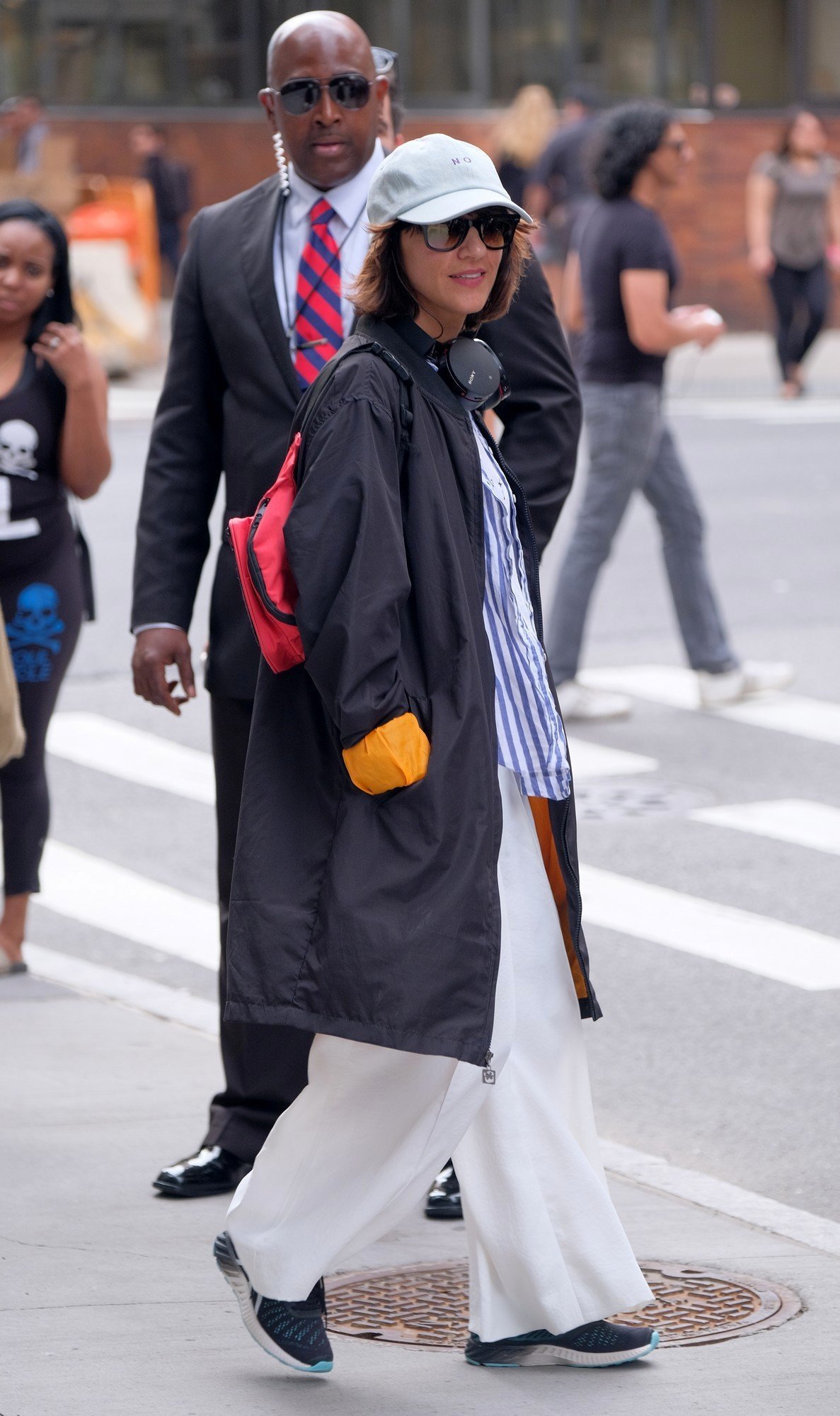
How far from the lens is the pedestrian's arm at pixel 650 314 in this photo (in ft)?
29.6

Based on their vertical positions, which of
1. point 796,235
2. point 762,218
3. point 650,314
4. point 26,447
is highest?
point 26,447

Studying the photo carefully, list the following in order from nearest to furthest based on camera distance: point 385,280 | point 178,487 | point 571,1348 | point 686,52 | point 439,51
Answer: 1. point 385,280
2. point 571,1348
3. point 178,487
4. point 686,52
5. point 439,51

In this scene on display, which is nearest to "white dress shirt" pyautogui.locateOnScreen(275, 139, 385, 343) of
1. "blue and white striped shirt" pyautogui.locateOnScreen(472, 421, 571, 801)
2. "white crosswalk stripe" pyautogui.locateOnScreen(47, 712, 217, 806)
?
"blue and white striped shirt" pyautogui.locateOnScreen(472, 421, 571, 801)

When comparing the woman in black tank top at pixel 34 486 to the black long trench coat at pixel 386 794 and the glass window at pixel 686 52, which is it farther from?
the glass window at pixel 686 52

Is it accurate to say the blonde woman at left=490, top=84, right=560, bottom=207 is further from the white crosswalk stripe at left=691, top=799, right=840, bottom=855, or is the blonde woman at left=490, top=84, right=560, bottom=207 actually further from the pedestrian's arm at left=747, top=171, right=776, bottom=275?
the white crosswalk stripe at left=691, top=799, right=840, bottom=855

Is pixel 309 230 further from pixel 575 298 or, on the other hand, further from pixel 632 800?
pixel 575 298

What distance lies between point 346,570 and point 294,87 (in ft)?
4.57

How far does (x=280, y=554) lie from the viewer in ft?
11.4

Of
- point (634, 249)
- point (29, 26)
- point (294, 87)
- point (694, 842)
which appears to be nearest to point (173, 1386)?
point (294, 87)

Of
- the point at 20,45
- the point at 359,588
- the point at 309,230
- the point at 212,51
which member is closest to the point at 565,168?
the point at 212,51

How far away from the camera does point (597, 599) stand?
464 inches

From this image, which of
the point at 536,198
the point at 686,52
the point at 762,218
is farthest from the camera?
the point at 686,52

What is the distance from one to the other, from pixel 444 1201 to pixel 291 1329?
0.95 metres

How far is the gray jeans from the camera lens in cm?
921
